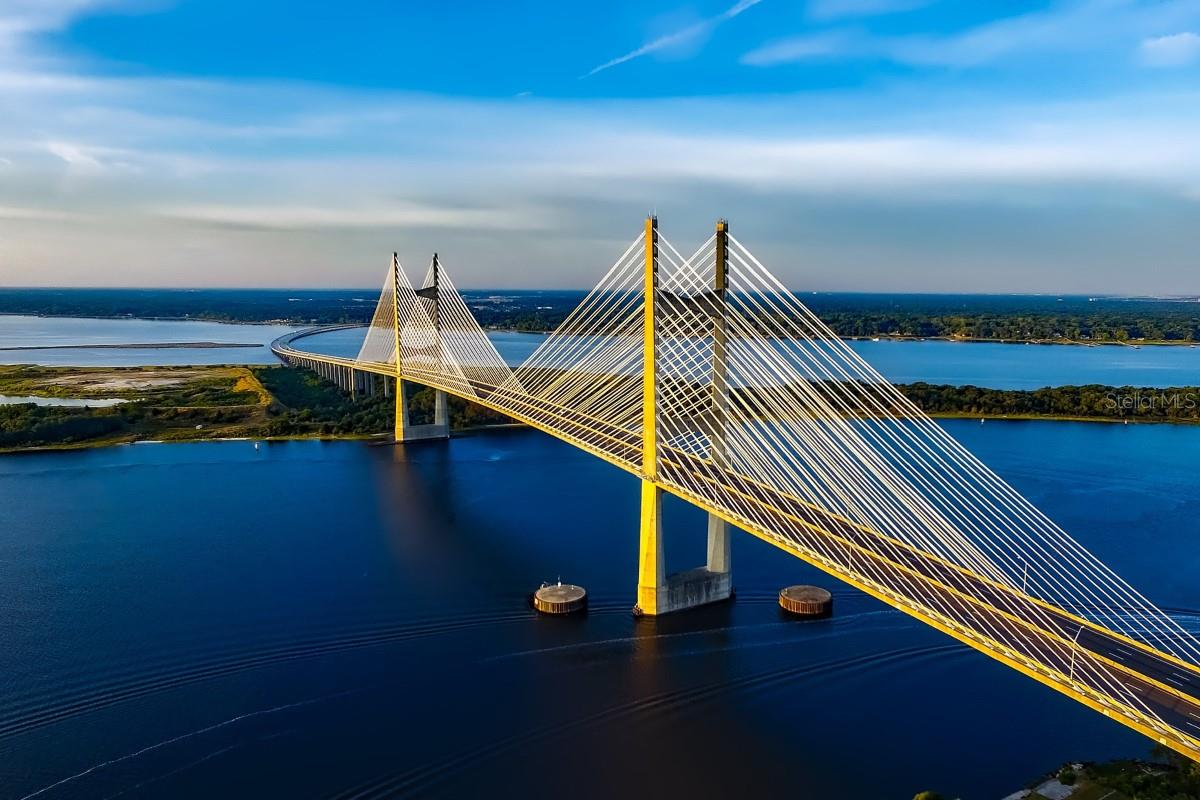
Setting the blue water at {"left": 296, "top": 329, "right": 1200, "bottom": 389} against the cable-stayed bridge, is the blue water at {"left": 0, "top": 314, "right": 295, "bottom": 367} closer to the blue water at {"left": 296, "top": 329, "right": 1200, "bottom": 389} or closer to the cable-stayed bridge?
the blue water at {"left": 296, "top": 329, "right": 1200, "bottom": 389}

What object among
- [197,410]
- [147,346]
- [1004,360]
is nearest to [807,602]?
[197,410]

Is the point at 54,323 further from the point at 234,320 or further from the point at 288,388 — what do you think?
the point at 288,388

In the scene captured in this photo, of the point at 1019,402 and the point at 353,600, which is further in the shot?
the point at 1019,402

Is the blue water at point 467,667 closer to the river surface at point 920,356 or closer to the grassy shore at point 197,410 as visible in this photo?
the grassy shore at point 197,410

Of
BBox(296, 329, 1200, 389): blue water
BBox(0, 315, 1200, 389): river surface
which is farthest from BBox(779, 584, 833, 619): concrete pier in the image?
BBox(0, 315, 1200, 389): river surface

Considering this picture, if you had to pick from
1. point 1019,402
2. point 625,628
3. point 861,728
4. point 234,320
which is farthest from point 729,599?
point 234,320

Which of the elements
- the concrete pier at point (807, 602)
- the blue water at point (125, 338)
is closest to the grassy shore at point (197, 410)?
the blue water at point (125, 338)
